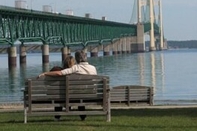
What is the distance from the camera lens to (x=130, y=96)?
16.8m

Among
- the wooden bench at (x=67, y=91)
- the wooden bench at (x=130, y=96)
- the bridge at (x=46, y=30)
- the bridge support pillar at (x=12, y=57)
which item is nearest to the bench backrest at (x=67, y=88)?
the wooden bench at (x=67, y=91)

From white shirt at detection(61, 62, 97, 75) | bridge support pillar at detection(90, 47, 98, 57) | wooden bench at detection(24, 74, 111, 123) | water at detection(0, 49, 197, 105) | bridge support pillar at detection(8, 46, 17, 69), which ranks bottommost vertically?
water at detection(0, 49, 197, 105)

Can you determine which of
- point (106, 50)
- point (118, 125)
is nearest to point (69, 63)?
point (118, 125)

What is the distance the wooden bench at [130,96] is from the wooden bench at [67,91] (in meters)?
6.16

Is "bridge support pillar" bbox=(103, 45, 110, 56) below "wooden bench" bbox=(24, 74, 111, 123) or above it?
above

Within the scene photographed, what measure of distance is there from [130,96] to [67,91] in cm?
689

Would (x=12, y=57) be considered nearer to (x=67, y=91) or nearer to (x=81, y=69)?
(x=81, y=69)

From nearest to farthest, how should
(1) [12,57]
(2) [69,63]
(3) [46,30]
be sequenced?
(2) [69,63]
(1) [12,57]
(3) [46,30]

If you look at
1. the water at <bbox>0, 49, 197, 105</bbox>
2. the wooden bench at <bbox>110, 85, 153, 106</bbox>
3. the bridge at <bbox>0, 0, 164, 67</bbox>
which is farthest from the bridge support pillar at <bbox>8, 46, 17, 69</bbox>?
the wooden bench at <bbox>110, 85, 153, 106</bbox>

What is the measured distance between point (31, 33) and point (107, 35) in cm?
6513

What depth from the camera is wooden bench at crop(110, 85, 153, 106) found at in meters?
16.6

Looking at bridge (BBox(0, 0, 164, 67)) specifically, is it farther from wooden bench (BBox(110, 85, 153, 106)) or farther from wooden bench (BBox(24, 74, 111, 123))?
wooden bench (BBox(24, 74, 111, 123))

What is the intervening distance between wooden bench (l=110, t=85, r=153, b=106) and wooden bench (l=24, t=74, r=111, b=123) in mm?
6164

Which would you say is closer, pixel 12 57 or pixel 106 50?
pixel 12 57
